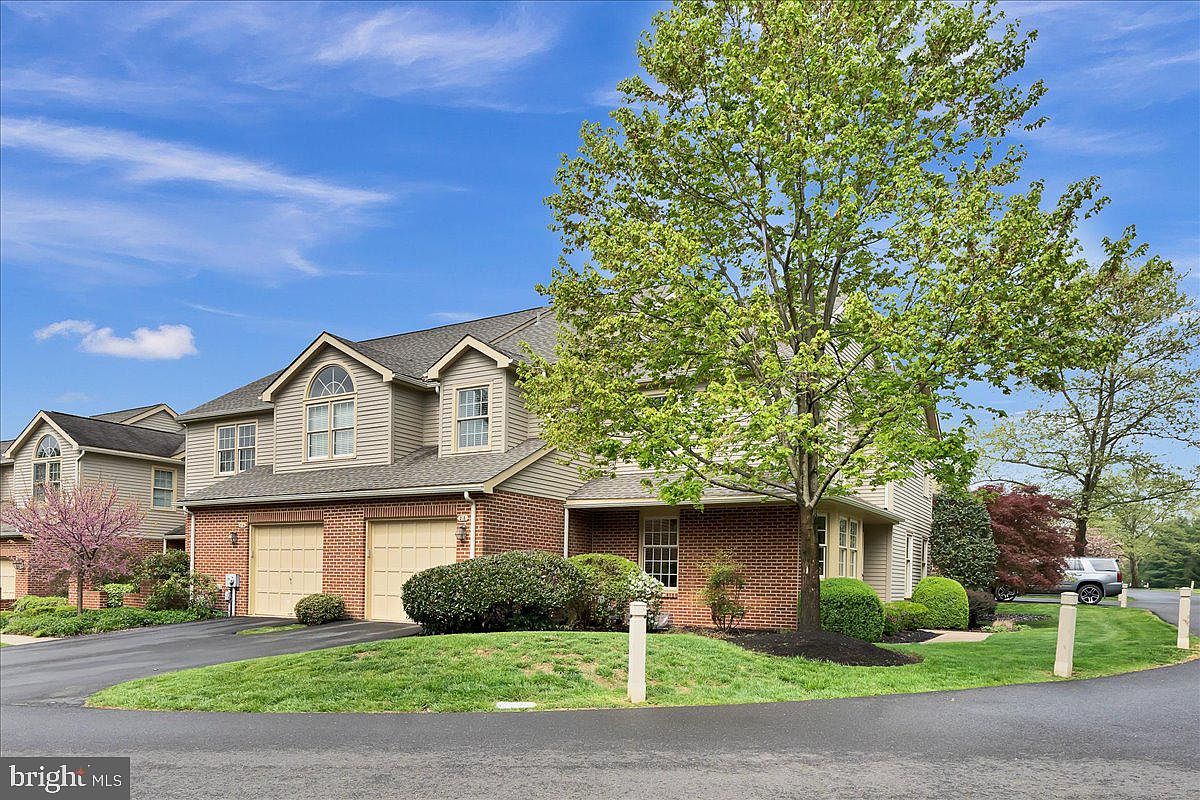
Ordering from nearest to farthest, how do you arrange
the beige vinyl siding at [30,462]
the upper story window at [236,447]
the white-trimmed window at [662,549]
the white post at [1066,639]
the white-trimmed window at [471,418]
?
the white post at [1066,639] < the white-trimmed window at [662,549] < the white-trimmed window at [471,418] < the upper story window at [236,447] < the beige vinyl siding at [30,462]

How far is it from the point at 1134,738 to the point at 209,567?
22.9 meters

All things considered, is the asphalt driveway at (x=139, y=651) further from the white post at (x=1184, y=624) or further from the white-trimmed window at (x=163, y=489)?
the white post at (x=1184, y=624)

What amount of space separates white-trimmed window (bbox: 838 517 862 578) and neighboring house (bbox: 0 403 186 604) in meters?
23.5

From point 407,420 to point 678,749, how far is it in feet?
55.8

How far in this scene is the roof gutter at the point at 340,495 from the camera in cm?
2062

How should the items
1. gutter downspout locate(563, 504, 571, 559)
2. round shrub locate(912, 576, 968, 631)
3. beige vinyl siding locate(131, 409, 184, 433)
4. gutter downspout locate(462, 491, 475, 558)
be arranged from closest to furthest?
gutter downspout locate(462, 491, 475, 558), gutter downspout locate(563, 504, 571, 559), round shrub locate(912, 576, 968, 631), beige vinyl siding locate(131, 409, 184, 433)

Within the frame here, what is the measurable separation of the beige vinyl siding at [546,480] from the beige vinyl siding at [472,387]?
1.10 m

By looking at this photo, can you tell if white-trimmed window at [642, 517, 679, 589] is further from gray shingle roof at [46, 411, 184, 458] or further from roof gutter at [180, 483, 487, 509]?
gray shingle roof at [46, 411, 184, 458]

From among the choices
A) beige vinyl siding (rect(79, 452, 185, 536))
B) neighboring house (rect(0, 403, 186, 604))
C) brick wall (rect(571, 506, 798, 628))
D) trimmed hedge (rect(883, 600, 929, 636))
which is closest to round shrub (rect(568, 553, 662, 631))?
brick wall (rect(571, 506, 798, 628))

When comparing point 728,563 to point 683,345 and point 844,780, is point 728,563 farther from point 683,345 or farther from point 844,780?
point 844,780

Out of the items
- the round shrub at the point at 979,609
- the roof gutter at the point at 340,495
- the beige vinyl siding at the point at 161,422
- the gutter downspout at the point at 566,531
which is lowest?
the round shrub at the point at 979,609

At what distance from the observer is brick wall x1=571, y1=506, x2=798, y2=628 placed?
20.5 m

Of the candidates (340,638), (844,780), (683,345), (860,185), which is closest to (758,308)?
(683,345)

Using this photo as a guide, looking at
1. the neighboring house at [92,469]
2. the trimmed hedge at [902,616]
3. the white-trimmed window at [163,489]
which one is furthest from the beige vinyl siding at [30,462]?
the trimmed hedge at [902,616]
